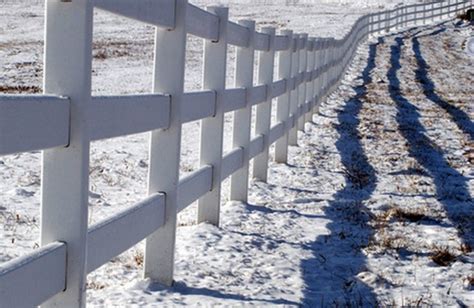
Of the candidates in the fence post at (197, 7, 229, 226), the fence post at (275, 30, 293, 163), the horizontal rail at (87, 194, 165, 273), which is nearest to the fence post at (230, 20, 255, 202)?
the fence post at (197, 7, 229, 226)

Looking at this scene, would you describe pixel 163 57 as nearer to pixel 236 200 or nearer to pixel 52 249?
pixel 52 249

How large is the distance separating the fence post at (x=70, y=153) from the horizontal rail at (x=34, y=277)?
6 centimetres

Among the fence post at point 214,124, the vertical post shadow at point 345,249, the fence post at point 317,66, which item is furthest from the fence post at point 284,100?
the fence post at point 214,124

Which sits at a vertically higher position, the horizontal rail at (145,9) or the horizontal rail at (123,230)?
the horizontal rail at (145,9)

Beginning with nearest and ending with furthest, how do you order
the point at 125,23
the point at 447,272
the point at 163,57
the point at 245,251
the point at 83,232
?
the point at 83,232 → the point at 163,57 → the point at 447,272 → the point at 245,251 → the point at 125,23

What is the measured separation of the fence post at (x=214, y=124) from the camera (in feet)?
20.2

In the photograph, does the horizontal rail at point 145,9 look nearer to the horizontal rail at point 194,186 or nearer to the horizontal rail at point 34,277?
the horizontal rail at point 34,277

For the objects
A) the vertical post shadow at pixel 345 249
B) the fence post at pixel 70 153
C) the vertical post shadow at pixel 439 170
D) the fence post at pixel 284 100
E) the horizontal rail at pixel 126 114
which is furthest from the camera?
the fence post at pixel 284 100

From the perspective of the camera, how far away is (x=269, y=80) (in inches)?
345

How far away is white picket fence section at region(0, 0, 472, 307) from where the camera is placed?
2855 millimetres

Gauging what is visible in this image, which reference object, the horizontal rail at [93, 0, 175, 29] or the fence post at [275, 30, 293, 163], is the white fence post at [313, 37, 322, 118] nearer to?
the fence post at [275, 30, 293, 163]

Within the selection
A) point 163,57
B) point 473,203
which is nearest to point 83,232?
point 163,57

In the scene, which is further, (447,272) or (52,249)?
(447,272)

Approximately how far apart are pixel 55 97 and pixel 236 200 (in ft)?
16.2
